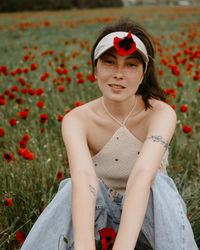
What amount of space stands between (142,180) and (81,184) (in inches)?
11.4

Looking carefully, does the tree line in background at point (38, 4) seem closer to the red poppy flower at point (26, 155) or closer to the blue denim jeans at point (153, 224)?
the red poppy flower at point (26, 155)

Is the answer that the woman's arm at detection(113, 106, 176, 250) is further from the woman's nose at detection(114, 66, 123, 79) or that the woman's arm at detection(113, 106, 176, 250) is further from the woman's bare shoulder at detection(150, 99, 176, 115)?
the woman's nose at detection(114, 66, 123, 79)

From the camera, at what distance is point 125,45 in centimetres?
143

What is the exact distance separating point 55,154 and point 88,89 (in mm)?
1316

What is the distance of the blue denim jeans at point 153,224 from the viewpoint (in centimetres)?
139

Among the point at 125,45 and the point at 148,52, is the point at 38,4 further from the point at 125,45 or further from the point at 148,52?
the point at 125,45

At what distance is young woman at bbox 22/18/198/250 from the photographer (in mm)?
1375

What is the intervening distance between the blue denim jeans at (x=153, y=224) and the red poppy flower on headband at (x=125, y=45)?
0.65 m

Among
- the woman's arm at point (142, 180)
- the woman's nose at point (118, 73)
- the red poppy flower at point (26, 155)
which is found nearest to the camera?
the woman's arm at point (142, 180)

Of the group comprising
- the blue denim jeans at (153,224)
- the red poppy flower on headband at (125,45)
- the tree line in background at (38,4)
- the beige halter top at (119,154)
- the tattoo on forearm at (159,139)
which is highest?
the tree line in background at (38,4)

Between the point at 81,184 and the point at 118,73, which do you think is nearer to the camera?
the point at 81,184

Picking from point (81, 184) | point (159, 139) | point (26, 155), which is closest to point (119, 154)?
point (159, 139)

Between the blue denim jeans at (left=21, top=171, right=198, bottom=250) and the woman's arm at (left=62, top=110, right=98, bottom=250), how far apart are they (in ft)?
0.33

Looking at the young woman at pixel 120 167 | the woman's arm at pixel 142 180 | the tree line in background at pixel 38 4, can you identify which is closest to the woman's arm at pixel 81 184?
the young woman at pixel 120 167
